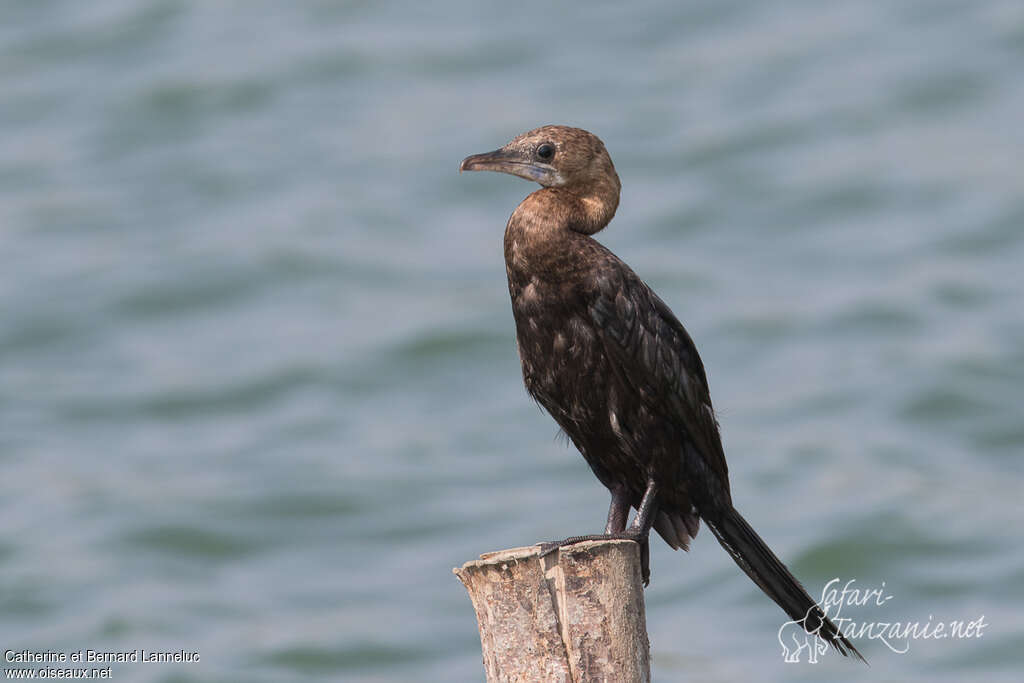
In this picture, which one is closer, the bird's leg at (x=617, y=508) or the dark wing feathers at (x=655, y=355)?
the dark wing feathers at (x=655, y=355)

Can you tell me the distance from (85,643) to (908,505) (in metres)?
10.9

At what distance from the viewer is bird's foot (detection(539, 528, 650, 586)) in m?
6.09

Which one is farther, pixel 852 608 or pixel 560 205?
pixel 852 608

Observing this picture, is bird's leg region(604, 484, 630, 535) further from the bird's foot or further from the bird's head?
the bird's head

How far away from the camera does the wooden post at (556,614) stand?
6055mm

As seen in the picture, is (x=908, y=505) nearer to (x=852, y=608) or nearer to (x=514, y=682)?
(x=852, y=608)

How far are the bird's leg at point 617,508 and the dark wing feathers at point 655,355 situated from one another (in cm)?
38

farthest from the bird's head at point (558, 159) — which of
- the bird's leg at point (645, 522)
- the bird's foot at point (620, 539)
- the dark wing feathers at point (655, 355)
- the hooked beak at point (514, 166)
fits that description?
the bird's foot at point (620, 539)

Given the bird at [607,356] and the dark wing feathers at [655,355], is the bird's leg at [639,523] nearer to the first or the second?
the bird at [607,356]

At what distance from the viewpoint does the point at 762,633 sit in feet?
63.1

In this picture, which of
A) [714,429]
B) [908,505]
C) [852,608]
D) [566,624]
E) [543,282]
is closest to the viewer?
[566,624]

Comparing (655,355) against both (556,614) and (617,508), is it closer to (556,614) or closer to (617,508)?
(617,508)

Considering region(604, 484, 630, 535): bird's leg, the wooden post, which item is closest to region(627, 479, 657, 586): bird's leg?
region(604, 484, 630, 535): bird's leg

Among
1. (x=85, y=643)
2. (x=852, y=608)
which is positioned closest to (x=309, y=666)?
(x=85, y=643)
